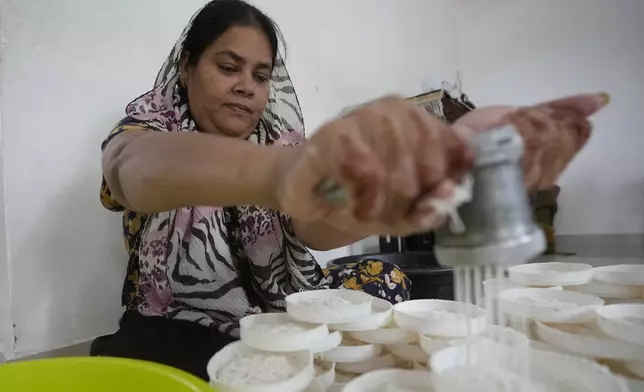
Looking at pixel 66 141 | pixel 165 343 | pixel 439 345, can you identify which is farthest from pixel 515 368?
pixel 66 141

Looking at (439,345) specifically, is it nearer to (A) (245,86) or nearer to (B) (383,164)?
(B) (383,164)

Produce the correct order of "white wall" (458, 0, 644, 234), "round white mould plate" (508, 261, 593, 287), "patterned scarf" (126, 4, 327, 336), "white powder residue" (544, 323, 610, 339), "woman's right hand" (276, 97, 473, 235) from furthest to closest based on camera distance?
"white wall" (458, 0, 644, 234) < "patterned scarf" (126, 4, 327, 336) < "round white mould plate" (508, 261, 593, 287) < "white powder residue" (544, 323, 610, 339) < "woman's right hand" (276, 97, 473, 235)

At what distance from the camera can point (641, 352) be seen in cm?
45

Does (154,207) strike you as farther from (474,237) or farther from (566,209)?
(566,209)

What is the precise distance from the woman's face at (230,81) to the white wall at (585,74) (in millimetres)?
1830

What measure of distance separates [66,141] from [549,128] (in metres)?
0.89

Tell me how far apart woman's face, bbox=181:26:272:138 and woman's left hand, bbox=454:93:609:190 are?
1.74 ft

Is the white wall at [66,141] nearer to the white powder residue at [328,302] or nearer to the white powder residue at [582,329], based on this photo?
the white powder residue at [328,302]

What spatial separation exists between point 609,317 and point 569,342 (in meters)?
0.06

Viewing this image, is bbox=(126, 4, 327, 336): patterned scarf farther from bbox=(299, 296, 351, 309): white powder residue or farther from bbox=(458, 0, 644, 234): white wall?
bbox=(458, 0, 644, 234): white wall

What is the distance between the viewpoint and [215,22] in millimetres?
836

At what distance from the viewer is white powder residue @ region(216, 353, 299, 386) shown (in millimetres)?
421

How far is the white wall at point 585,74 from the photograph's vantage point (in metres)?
2.15

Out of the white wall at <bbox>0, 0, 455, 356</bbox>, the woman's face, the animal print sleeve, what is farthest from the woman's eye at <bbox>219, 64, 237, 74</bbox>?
the white wall at <bbox>0, 0, 455, 356</bbox>
